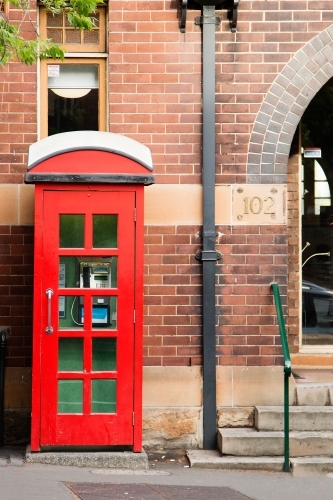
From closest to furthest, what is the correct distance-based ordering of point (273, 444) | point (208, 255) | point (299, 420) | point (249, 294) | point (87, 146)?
point (87, 146) → point (273, 444) → point (299, 420) → point (208, 255) → point (249, 294)

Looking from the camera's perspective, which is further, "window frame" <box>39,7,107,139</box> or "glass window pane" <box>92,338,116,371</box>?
"window frame" <box>39,7,107,139</box>

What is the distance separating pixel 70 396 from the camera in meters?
7.72

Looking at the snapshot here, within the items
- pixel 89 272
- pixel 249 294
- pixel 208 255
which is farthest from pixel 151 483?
pixel 208 255

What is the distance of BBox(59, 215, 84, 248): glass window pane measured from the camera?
7.73 m

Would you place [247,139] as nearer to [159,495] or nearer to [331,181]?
[331,181]

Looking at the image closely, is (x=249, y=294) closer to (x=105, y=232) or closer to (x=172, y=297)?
(x=172, y=297)

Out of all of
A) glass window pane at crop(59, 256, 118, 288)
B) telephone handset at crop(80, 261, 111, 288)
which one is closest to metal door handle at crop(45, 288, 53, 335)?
glass window pane at crop(59, 256, 118, 288)

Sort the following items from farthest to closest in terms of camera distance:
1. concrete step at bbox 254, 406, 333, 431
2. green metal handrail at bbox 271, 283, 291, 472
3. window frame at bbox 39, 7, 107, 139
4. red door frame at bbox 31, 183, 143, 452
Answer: window frame at bbox 39, 7, 107, 139 → concrete step at bbox 254, 406, 333, 431 → red door frame at bbox 31, 183, 143, 452 → green metal handrail at bbox 271, 283, 291, 472

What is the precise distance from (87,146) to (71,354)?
6.42ft

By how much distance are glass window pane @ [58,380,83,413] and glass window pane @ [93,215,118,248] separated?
1311 millimetres

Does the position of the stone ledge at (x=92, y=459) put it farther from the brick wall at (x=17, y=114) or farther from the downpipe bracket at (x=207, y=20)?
the downpipe bracket at (x=207, y=20)

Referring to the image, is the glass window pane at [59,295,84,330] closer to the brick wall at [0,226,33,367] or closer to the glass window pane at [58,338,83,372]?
the glass window pane at [58,338,83,372]

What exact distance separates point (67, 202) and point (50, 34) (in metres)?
2.14

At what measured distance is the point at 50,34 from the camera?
344 inches
